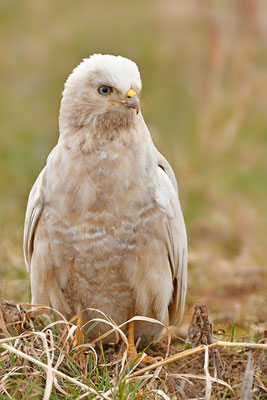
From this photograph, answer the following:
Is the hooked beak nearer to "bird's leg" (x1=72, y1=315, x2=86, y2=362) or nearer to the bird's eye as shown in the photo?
the bird's eye

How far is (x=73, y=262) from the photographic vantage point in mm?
3387

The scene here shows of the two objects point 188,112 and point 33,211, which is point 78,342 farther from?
point 188,112

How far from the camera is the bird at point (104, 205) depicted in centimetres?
328

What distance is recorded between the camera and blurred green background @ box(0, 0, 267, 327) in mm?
5660

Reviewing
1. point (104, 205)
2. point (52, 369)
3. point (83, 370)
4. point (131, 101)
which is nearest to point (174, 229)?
point (104, 205)

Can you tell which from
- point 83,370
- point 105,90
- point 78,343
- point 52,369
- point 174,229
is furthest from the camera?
point 174,229

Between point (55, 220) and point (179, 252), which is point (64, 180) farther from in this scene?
point (179, 252)

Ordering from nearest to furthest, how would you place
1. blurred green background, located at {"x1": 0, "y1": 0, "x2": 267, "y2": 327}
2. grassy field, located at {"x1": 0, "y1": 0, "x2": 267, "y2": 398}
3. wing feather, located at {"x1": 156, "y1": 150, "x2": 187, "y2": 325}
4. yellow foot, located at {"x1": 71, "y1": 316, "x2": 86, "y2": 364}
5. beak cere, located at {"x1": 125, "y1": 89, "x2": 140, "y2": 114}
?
1. yellow foot, located at {"x1": 71, "y1": 316, "x2": 86, "y2": 364}
2. beak cere, located at {"x1": 125, "y1": 89, "x2": 140, "y2": 114}
3. wing feather, located at {"x1": 156, "y1": 150, "x2": 187, "y2": 325}
4. grassy field, located at {"x1": 0, "y1": 0, "x2": 267, "y2": 398}
5. blurred green background, located at {"x1": 0, "y1": 0, "x2": 267, "y2": 327}

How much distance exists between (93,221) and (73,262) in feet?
0.82

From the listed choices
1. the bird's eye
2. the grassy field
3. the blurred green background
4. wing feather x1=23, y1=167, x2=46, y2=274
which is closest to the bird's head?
the bird's eye

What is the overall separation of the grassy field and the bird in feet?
2.67

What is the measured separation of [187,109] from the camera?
9.18 metres

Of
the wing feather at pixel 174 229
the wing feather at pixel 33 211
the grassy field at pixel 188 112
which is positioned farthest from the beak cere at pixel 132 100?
the grassy field at pixel 188 112

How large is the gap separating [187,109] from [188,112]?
3.1 inches
